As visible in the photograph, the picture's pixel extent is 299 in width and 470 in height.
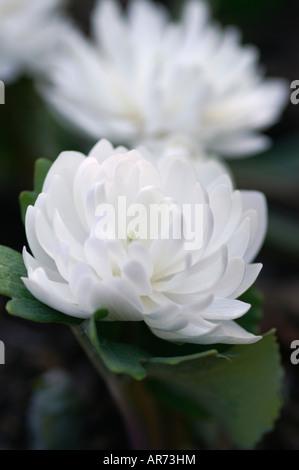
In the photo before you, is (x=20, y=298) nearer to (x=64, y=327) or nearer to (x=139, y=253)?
(x=139, y=253)

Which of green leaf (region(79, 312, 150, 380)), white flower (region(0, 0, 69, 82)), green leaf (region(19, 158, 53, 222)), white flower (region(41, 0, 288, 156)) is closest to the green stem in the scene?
green leaf (region(79, 312, 150, 380))

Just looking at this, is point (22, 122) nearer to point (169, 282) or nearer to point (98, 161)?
point (98, 161)

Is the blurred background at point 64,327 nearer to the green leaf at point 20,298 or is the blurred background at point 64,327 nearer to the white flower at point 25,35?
the white flower at point 25,35

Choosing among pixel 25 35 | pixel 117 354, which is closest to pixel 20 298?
pixel 117 354

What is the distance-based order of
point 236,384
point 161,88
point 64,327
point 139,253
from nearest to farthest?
point 139,253 → point 236,384 → point 161,88 → point 64,327

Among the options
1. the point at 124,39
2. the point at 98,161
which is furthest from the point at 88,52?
the point at 98,161
